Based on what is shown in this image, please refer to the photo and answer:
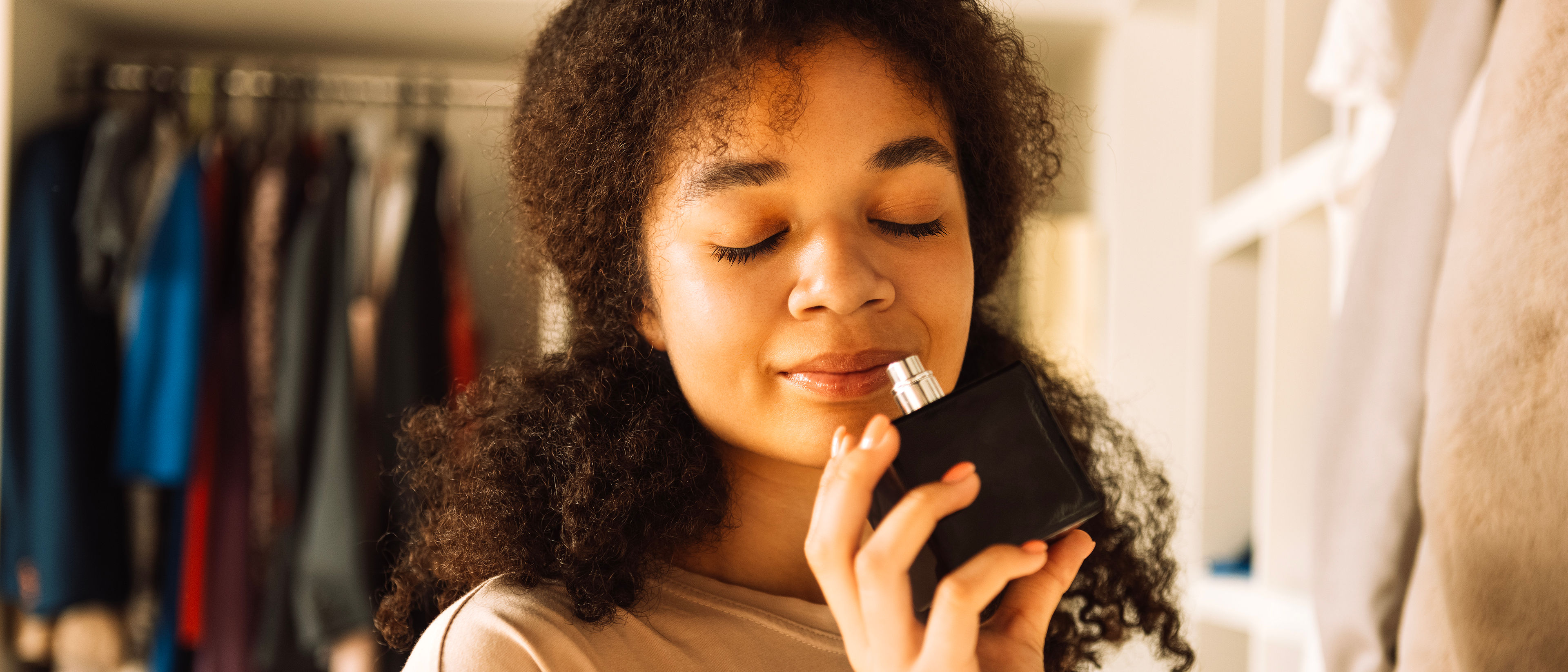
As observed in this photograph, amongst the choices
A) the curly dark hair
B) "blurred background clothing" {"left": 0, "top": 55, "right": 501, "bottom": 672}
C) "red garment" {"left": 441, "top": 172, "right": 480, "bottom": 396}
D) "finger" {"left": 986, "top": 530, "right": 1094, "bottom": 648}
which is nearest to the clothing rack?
"blurred background clothing" {"left": 0, "top": 55, "right": 501, "bottom": 672}

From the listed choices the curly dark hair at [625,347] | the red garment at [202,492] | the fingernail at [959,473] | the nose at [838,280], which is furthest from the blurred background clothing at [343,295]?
the fingernail at [959,473]

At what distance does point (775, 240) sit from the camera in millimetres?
657

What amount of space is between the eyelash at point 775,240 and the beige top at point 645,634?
23cm

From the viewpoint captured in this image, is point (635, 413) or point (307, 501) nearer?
point (635, 413)

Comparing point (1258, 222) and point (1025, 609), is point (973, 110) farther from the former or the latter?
point (1258, 222)

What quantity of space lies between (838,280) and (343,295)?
1286 mm

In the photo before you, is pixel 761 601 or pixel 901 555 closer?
pixel 901 555

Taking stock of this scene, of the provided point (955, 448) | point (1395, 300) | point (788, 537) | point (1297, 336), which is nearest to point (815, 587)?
point (788, 537)

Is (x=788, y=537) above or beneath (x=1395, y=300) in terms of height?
beneath

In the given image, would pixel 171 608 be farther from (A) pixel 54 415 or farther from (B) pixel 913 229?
(B) pixel 913 229

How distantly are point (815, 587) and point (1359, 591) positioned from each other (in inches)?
14.6

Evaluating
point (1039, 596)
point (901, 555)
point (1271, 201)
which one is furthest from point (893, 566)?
point (1271, 201)

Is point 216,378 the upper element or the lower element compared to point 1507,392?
lower

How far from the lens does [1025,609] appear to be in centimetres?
60
